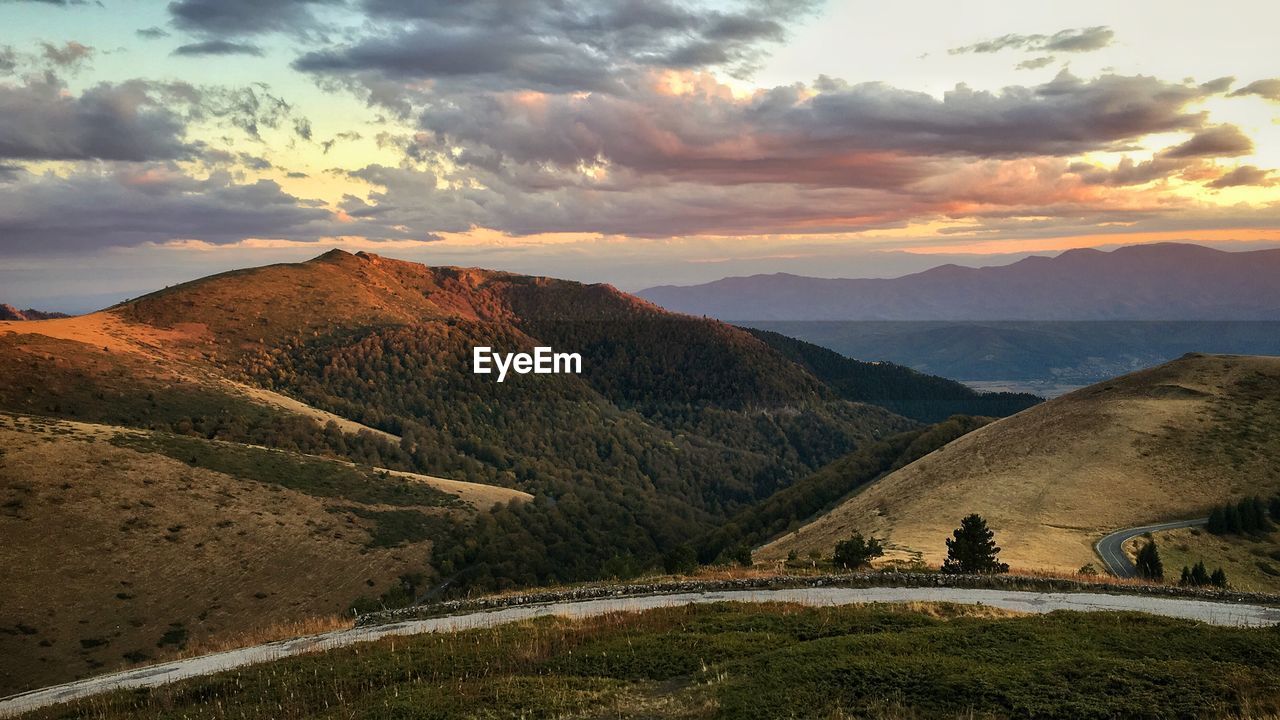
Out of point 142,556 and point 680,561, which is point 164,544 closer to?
point 142,556

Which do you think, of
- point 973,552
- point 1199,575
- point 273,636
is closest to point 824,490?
point 1199,575

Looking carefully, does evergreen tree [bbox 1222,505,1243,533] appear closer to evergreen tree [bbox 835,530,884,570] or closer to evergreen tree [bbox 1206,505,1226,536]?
evergreen tree [bbox 1206,505,1226,536]

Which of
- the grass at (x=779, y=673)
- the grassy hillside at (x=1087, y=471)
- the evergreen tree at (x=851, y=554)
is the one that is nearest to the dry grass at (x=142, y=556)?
the grass at (x=779, y=673)

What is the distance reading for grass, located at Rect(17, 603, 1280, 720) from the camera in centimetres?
1831

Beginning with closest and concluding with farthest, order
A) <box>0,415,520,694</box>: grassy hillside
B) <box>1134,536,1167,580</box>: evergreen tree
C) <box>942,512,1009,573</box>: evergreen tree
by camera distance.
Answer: <box>942,512,1009,573</box>: evergreen tree
<box>1134,536,1167,580</box>: evergreen tree
<box>0,415,520,694</box>: grassy hillside

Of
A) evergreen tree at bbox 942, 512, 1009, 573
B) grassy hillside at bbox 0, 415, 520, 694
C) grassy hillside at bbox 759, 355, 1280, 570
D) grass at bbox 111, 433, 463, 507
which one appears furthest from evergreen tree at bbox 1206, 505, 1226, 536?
grass at bbox 111, 433, 463, 507

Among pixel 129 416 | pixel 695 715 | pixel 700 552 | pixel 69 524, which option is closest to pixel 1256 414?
pixel 700 552

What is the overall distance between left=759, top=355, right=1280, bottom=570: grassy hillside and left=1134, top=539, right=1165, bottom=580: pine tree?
4.19 meters

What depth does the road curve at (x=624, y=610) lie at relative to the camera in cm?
2731

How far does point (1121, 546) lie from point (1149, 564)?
38.8 feet

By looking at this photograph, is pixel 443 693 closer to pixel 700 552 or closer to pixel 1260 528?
pixel 1260 528

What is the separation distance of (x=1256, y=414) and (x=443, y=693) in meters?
116

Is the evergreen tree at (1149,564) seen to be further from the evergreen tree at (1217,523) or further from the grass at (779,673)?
the grass at (779,673)

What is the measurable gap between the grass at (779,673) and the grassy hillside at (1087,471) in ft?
102
